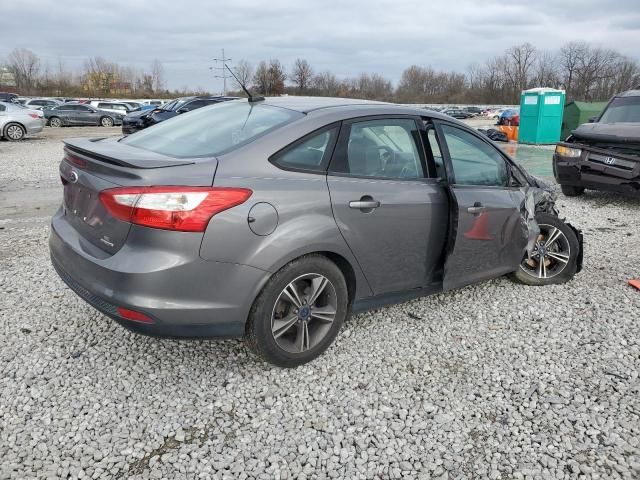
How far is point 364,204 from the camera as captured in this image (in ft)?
10.5

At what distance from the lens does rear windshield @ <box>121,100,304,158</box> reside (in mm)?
3086

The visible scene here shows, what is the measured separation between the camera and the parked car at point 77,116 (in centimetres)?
2841

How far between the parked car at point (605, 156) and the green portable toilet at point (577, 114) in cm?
1093

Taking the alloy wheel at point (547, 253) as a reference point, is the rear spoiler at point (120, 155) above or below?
above

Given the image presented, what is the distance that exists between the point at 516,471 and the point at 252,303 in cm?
153

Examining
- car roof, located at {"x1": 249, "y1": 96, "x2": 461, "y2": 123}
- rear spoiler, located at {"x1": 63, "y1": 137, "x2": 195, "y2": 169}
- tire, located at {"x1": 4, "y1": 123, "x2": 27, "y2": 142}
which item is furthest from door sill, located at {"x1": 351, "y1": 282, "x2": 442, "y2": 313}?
tire, located at {"x1": 4, "y1": 123, "x2": 27, "y2": 142}

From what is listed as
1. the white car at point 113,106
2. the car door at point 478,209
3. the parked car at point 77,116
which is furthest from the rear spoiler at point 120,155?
the white car at point 113,106

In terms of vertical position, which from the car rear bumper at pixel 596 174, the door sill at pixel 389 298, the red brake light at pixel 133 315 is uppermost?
the car rear bumper at pixel 596 174

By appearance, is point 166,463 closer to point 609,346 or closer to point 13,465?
point 13,465

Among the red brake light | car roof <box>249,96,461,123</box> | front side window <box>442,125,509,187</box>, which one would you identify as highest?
car roof <box>249,96,461,123</box>

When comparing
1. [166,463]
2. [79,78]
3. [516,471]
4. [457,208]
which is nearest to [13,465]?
[166,463]

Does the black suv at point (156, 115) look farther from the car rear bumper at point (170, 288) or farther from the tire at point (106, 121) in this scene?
the car rear bumper at point (170, 288)

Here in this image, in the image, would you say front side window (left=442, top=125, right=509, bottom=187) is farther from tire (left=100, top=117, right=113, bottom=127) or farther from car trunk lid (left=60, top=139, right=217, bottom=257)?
tire (left=100, top=117, right=113, bottom=127)

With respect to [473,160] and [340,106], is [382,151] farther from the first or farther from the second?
[473,160]
